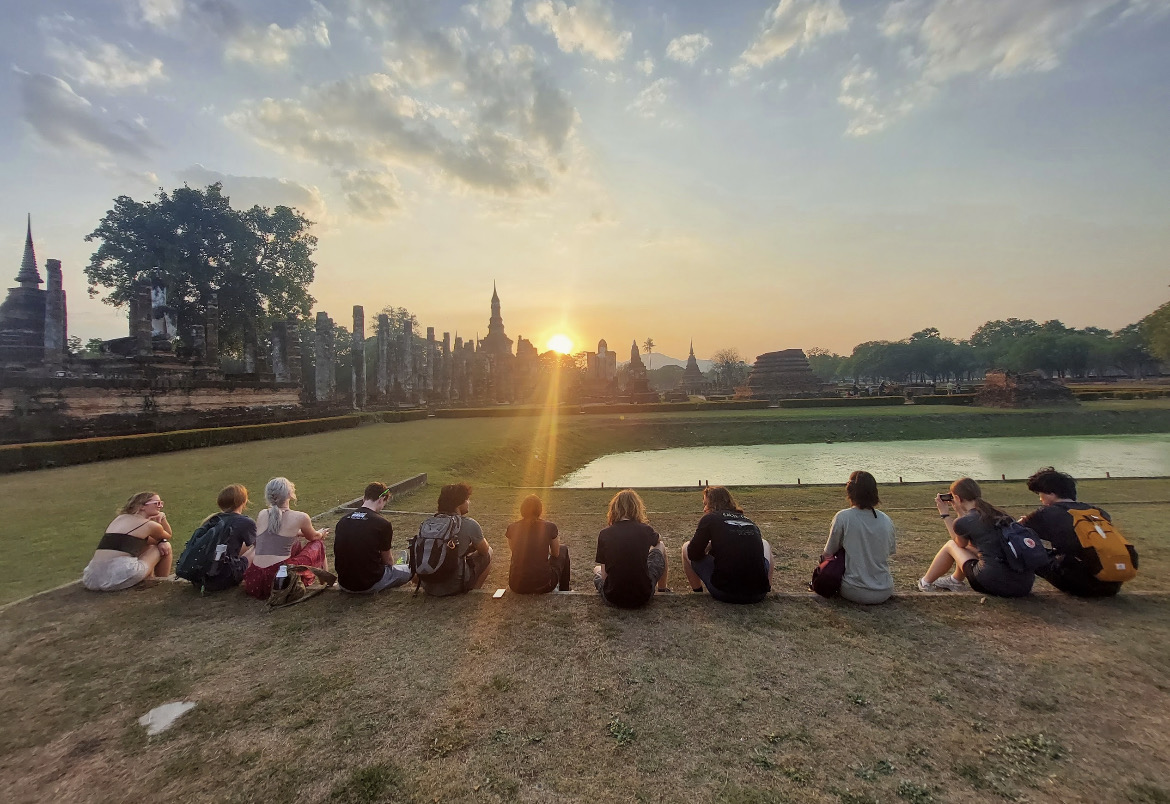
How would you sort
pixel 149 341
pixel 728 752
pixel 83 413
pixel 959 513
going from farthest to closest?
pixel 149 341 → pixel 83 413 → pixel 959 513 → pixel 728 752

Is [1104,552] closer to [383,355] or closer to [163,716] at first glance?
[163,716]

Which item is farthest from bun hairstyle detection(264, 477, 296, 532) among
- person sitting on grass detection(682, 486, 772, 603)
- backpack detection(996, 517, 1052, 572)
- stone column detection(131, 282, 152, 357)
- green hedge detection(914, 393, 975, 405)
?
green hedge detection(914, 393, 975, 405)

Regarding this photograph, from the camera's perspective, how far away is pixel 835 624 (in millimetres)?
4055

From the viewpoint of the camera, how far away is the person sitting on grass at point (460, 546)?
4.60m

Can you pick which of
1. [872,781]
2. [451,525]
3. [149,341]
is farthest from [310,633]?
[149,341]

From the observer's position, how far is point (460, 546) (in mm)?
4609

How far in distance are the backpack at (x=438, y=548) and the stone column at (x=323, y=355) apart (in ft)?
103

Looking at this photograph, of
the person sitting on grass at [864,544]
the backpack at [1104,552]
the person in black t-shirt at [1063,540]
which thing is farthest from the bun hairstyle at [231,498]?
the backpack at [1104,552]

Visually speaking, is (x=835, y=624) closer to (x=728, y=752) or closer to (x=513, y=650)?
(x=728, y=752)

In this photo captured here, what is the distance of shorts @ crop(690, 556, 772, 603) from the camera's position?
14.4 feet

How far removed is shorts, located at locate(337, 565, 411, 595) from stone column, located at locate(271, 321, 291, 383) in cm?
2888

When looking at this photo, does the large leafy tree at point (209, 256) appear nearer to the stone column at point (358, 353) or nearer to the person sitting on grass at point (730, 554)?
the stone column at point (358, 353)

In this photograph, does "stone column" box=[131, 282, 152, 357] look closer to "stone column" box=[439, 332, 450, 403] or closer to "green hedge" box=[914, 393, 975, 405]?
"stone column" box=[439, 332, 450, 403]

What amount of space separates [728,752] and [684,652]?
102 cm
